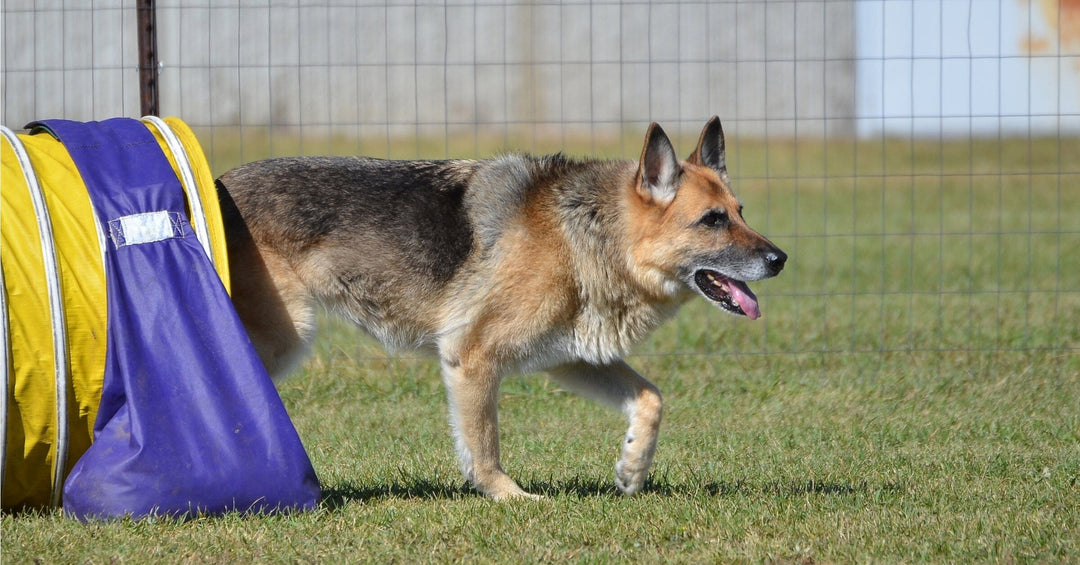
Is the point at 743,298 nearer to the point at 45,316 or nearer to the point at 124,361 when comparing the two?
the point at 124,361

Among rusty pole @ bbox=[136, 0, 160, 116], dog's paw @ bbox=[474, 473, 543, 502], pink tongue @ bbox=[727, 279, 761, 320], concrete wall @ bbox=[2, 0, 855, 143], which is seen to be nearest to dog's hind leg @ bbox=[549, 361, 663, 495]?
dog's paw @ bbox=[474, 473, 543, 502]

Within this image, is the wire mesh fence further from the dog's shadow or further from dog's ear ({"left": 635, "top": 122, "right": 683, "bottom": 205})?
the dog's shadow

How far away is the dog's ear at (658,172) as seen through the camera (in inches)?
171

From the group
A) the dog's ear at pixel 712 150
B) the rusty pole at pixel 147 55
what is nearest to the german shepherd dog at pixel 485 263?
the dog's ear at pixel 712 150

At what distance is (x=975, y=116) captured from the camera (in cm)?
667

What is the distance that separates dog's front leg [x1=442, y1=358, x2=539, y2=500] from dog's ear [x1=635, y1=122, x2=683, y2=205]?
932mm

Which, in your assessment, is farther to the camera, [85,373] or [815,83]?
[815,83]

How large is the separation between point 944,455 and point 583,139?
12330mm

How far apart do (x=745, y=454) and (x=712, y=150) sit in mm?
1468

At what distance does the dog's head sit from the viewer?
4.32 metres

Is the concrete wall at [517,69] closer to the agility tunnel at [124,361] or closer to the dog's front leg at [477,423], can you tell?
the agility tunnel at [124,361]

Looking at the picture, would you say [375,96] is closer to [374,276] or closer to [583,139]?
[583,139]

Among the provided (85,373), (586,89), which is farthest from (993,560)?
(586,89)

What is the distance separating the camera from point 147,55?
6.14 meters
